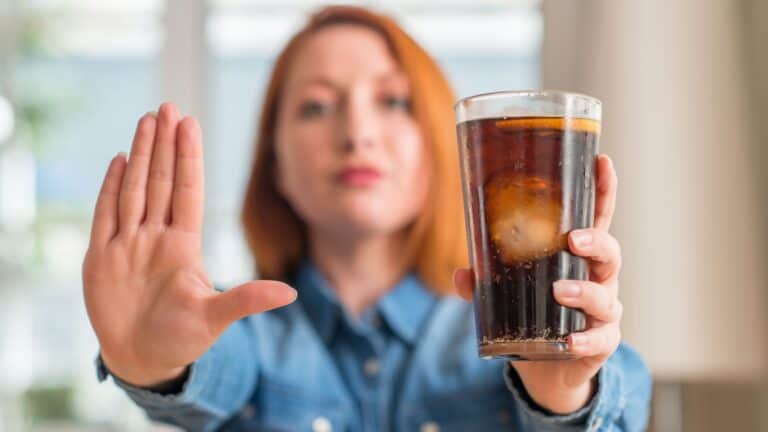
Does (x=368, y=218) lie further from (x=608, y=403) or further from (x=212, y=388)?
(x=608, y=403)

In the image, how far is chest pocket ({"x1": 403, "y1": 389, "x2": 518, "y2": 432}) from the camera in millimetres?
1525

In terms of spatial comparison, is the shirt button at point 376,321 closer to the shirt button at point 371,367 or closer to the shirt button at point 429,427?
the shirt button at point 371,367

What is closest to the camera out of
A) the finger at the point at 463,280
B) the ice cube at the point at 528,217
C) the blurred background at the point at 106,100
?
the ice cube at the point at 528,217

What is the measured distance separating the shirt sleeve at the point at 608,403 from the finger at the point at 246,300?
10.9 inches

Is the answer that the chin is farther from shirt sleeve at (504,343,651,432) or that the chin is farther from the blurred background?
the blurred background

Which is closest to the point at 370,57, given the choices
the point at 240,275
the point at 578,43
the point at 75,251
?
the point at 578,43

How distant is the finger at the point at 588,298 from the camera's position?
941 mm

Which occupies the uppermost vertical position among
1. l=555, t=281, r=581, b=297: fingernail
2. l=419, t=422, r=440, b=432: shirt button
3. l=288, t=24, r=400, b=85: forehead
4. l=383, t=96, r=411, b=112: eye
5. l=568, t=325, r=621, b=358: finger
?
l=288, t=24, r=400, b=85: forehead

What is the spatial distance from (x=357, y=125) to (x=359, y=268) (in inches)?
10.0

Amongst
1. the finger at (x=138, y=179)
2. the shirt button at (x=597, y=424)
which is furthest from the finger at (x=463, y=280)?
the finger at (x=138, y=179)

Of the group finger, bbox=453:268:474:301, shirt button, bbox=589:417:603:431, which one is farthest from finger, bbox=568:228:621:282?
shirt button, bbox=589:417:603:431

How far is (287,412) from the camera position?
156 centimetres

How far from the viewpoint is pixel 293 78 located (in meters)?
1.76

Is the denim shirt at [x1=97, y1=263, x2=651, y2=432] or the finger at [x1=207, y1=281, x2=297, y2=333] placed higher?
the finger at [x1=207, y1=281, x2=297, y2=333]
